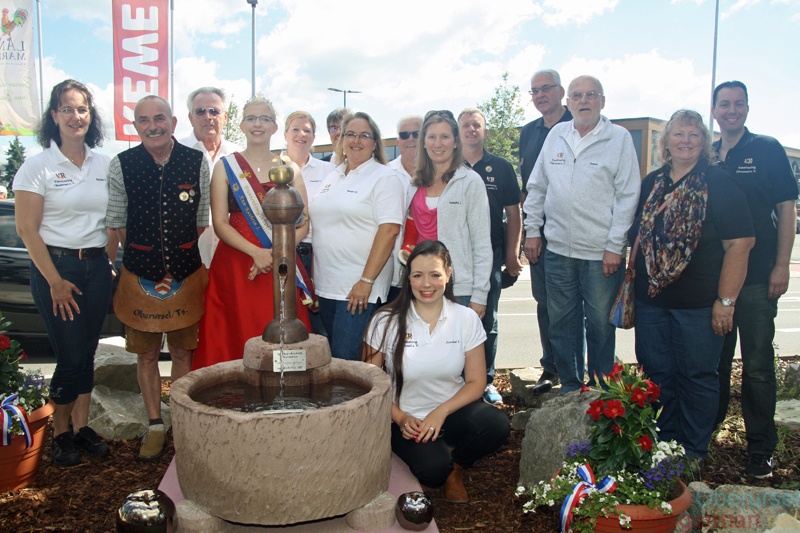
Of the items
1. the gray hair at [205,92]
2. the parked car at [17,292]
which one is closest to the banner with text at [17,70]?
the parked car at [17,292]

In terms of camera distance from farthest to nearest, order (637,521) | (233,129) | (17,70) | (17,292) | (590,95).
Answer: (233,129) → (17,70) → (17,292) → (590,95) → (637,521)

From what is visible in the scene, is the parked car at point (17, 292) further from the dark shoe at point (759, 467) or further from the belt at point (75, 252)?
the dark shoe at point (759, 467)

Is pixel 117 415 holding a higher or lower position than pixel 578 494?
lower

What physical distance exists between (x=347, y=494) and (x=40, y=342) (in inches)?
171

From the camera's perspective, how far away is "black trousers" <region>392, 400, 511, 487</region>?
279 cm

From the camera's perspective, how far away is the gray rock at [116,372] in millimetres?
4238

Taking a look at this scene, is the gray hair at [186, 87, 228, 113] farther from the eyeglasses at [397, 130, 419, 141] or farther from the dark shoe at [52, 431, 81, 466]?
the dark shoe at [52, 431, 81, 466]

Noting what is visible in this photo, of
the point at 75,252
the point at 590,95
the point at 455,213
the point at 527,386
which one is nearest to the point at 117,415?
the point at 75,252

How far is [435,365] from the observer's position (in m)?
2.91

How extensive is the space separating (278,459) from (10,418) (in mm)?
1830

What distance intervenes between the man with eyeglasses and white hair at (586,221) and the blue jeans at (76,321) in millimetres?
2843

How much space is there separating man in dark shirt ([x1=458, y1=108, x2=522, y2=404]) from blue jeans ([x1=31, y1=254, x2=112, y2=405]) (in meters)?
2.53

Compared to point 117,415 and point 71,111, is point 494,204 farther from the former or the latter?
point 117,415

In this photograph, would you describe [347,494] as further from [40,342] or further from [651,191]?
[40,342]
